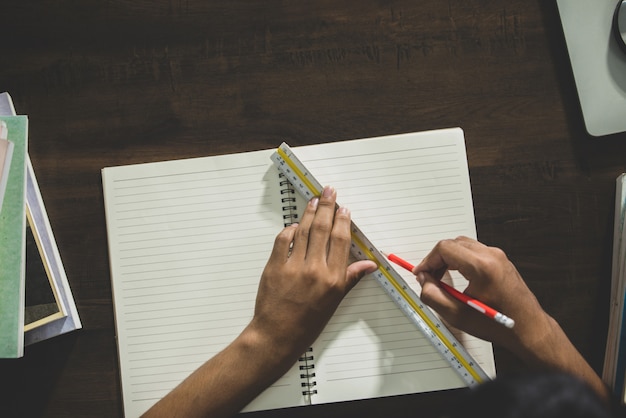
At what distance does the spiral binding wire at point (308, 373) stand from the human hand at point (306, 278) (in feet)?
0.08

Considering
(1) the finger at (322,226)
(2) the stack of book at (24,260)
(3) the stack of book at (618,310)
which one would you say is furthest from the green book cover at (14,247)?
(3) the stack of book at (618,310)

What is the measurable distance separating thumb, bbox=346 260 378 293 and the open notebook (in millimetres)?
24

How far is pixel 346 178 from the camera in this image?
2.95ft

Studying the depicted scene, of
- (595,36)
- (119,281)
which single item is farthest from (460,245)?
(119,281)

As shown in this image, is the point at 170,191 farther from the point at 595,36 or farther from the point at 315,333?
the point at 595,36

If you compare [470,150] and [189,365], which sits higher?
[470,150]

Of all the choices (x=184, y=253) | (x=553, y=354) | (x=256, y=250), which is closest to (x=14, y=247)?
(x=184, y=253)

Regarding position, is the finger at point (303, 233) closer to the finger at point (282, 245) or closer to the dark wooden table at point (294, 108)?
the finger at point (282, 245)

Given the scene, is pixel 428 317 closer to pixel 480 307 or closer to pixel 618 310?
pixel 480 307

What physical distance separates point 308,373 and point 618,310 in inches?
20.0

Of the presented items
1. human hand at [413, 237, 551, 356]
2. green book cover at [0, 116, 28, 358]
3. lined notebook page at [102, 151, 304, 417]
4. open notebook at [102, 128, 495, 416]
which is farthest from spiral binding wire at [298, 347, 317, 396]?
green book cover at [0, 116, 28, 358]

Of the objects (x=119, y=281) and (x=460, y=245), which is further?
(x=119, y=281)

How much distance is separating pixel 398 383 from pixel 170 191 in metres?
0.50

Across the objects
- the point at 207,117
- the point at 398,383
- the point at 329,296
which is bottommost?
the point at 398,383
